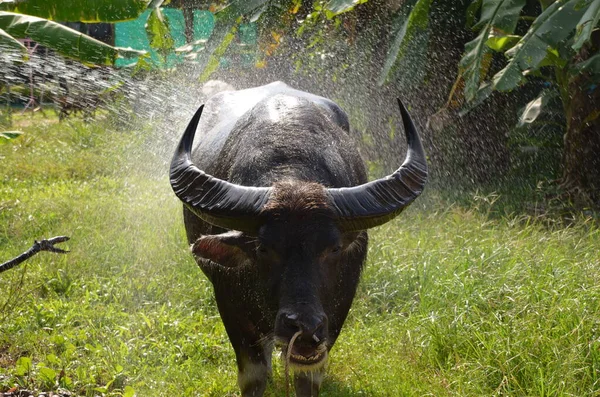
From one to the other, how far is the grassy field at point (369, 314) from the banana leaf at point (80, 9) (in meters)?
1.20

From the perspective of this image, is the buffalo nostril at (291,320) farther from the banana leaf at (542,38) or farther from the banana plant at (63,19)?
the banana leaf at (542,38)

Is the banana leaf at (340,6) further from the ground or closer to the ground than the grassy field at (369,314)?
further from the ground

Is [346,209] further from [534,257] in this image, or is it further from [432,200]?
[432,200]

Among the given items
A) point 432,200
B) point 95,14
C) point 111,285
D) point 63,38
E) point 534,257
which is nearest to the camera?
point 63,38

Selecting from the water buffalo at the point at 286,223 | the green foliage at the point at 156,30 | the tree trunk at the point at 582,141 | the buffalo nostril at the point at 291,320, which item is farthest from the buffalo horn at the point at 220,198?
the tree trunk at the point at 582,141

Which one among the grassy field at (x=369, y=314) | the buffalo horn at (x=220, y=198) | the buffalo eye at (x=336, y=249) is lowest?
the grassy field at (x=369, y=314)

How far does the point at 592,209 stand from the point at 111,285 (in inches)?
153

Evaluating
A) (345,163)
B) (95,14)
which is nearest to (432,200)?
(345,163)

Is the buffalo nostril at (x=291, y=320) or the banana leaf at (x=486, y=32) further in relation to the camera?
the banana leaf at (x=486, y=32)

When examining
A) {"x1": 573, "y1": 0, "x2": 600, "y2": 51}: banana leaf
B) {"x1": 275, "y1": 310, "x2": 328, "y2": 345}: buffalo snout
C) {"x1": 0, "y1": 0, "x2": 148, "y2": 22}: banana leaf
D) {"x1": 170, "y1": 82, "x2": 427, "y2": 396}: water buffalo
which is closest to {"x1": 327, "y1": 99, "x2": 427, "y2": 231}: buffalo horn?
{"x1": 170, "y1": 82, "x2": 427, "y2": 396}: water buffalo

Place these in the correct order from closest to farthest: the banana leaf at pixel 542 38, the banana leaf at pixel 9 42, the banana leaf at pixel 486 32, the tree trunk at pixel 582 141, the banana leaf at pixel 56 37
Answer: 1. the banana leaf at pixel 9 42
2. the banana leaf at pixel 56 37
3. the banana leaf at pixel 542 38
4. the banana leaf at pixel 486 32
5. the tree trunk at pixel 582 141

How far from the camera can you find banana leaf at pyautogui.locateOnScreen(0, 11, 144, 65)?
3438 millimetres

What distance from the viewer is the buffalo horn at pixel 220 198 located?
286cm

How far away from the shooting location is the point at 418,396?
141 inches
